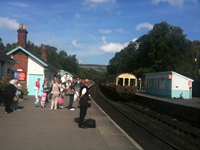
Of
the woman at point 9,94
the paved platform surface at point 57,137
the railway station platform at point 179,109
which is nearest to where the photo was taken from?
the paved platform surface at point 57,137

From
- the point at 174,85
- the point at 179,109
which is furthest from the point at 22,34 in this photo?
the point at 174,85

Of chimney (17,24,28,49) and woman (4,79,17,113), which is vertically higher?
chimney (17,24,28,49)

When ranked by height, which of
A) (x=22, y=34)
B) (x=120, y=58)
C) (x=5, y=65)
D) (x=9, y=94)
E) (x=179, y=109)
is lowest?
(x=179, y=109)

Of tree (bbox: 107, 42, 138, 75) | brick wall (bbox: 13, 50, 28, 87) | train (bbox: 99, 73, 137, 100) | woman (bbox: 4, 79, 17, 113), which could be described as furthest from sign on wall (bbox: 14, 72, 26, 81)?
tree (bbox: 107, 42, 138, 75)

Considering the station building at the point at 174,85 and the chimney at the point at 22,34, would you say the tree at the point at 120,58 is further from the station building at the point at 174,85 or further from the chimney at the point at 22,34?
the chimney at the point at 22,34

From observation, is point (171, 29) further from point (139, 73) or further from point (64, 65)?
point (64, 65)

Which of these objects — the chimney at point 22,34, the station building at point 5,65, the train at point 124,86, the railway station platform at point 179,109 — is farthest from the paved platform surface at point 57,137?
the chimney at point 22,34

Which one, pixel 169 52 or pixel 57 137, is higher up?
pixel 169 52

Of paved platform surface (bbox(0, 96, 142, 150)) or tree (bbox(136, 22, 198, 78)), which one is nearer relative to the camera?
paved platform surface (bbox(0, 96, 142, 150))

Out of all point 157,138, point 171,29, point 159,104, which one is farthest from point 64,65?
point 157,138

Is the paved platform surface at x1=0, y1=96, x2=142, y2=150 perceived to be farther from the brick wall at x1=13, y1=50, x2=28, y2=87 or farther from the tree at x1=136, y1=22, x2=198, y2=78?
the tree at x1=136, y1=22, x2=198, y2=78

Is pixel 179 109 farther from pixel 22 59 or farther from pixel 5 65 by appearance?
pixel 22 59

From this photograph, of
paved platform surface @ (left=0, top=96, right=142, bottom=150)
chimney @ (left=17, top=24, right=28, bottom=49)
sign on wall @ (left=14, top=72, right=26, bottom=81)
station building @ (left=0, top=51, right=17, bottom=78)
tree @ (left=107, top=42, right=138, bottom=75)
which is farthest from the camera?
tree @ (left=107, top=42, right=138, bottom=75)

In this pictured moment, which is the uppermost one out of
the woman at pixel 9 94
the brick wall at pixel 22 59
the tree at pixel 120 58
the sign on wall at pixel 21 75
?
the tree at pixel 120 58
